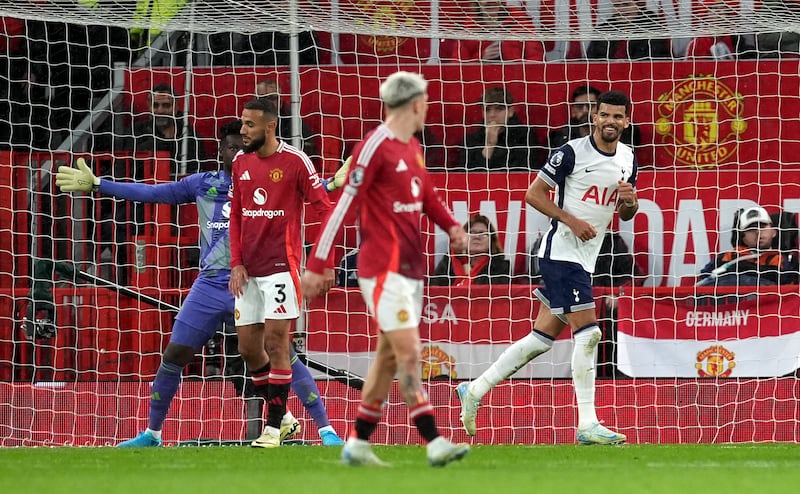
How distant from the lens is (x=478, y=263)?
11.7 m

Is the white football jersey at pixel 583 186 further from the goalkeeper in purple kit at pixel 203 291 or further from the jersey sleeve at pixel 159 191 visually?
the jersey sleeve at pixel 159 191

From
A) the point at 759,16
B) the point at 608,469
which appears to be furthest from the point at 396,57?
the point at 608,469

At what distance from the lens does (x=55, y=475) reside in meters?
6.68

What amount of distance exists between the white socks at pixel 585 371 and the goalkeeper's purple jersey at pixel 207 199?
238 centimetres

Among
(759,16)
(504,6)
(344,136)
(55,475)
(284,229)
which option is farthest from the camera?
(344,136)

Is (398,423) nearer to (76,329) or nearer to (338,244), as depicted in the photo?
(338,244)

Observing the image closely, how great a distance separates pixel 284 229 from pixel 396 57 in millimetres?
4901

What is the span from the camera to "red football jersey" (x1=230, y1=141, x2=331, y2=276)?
8477 mm

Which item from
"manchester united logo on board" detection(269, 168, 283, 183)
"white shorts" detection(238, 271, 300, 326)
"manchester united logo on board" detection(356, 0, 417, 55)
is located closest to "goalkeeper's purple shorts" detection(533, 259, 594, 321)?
"white shorts" detection(238, 271, 300, 326)

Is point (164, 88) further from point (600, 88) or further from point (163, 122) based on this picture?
point (600, 88)

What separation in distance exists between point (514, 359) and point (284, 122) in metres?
5.01

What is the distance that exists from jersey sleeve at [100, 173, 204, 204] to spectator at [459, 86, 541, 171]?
3.32m

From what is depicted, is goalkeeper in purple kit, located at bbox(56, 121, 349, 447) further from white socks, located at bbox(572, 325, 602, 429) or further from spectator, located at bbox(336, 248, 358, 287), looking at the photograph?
spectator, located at bbox(336, 248, 358, 287)

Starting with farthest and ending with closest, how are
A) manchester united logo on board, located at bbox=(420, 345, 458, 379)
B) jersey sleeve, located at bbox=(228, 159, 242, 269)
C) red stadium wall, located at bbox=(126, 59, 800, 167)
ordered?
1. red stadium wall, located at bbox=(126, 59, 800, 167)
2. manchester united logo on board, located at bbox=(420, 345, 458, 379)
3. jersey sleeve, located at bbox=(228, 159, 242, 269)
